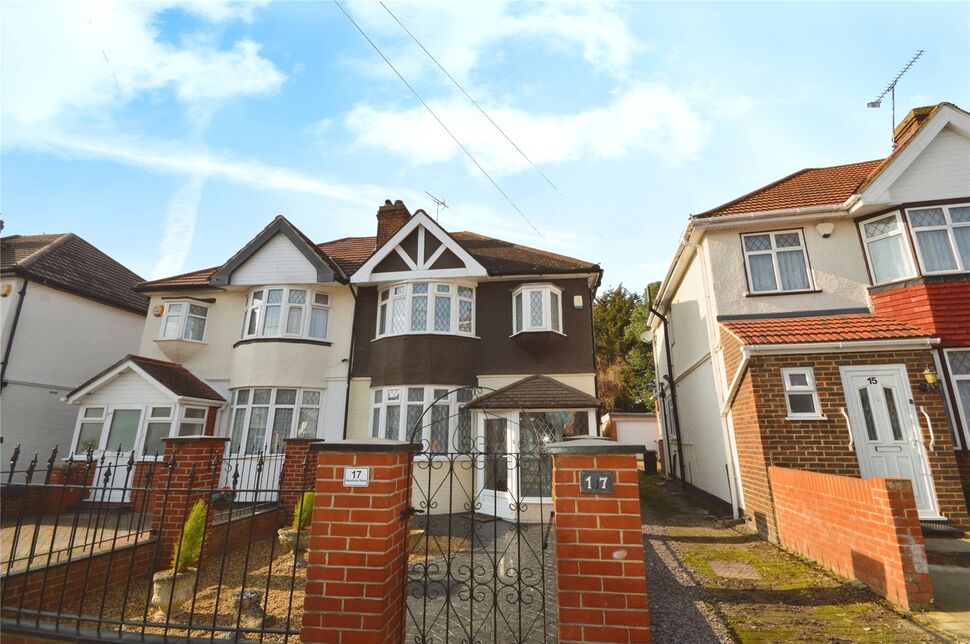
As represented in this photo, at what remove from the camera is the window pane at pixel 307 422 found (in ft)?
40.6

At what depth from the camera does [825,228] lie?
9.41 meters

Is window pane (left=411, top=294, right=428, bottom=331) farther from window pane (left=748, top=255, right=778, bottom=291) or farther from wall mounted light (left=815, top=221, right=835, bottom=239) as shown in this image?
wall mounted light (left=815, top=221, right=835, bottom=239)

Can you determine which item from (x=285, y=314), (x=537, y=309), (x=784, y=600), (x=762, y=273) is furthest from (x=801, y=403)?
(x=285, y=314)

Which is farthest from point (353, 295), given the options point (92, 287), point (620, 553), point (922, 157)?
point (922, 157)

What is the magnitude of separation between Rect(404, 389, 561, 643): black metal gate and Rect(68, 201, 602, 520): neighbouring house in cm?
92

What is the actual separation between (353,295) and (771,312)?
37.4 feet

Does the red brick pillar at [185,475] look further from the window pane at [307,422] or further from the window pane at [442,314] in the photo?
the window pane at [442,314]

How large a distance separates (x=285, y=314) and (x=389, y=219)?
468 cm

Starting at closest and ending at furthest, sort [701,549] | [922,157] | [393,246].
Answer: [701,549]
[922,157]
[393,246]

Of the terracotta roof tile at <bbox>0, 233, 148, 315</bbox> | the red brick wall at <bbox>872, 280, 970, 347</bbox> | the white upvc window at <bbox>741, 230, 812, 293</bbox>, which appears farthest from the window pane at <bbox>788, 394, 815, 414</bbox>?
the terracotta roof tile at <bbox>0, 233, 148, 315</bbox>

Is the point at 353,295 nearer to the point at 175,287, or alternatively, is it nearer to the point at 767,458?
the point at 175,287

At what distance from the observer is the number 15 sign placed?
113 inches

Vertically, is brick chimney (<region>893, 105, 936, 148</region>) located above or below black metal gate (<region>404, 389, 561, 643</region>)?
above

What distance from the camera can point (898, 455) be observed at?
285 inches
